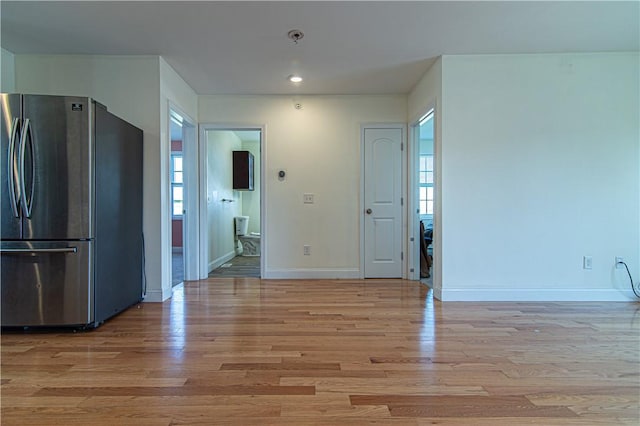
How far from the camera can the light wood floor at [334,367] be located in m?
1.53

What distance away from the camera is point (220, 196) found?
18.9ft

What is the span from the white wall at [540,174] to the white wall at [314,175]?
4.39 feet

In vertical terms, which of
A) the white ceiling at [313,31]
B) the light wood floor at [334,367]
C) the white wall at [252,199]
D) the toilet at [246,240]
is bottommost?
the light wood floor at [334,367]

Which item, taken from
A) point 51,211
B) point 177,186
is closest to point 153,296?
point 51,211

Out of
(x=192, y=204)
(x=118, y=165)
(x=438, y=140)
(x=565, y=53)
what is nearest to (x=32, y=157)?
(x=118, y=165)

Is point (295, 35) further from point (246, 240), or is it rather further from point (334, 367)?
point (246, 240)

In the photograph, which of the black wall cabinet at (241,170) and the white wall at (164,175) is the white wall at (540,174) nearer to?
the white wall at (164,175)

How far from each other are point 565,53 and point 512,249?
6.68 feet

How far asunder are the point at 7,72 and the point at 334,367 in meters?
4.05

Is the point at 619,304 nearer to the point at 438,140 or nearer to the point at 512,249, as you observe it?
the point at 512,249

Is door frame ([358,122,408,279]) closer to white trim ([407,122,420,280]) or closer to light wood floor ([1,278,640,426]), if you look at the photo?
white trim ([407,122,420,280])

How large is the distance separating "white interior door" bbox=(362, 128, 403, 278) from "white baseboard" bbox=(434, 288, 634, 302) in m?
1.22

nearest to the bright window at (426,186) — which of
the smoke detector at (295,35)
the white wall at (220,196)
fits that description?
the white wall at (220,196)

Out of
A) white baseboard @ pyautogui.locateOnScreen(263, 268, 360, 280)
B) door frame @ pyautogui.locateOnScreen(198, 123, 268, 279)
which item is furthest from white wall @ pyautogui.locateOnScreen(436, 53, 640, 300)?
door frame @ pyautogui.locateOnScreen(198, 123, 268, 279)
